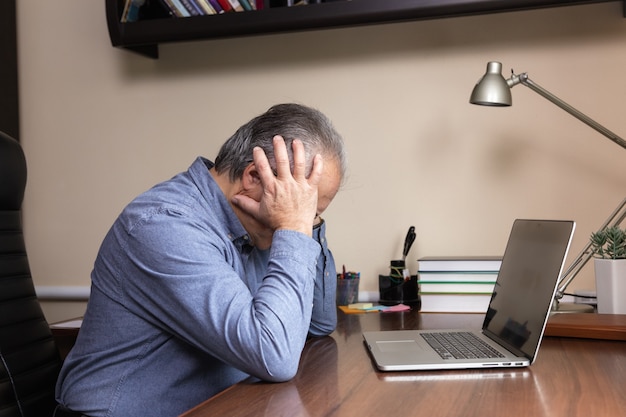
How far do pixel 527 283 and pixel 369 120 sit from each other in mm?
976

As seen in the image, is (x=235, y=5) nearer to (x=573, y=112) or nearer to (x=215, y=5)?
(x=215, y=5)

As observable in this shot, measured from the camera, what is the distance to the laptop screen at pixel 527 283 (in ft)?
3.75

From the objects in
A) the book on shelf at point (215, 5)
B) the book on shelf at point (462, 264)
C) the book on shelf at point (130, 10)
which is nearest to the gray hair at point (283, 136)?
the book on shelf at point (462, 264)

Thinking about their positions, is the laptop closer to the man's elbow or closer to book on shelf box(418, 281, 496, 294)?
the man's elbow

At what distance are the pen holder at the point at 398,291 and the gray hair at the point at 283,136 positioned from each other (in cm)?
73

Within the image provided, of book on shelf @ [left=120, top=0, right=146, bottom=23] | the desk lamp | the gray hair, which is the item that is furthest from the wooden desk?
book on shelf @ [left=120, top=0, right=146, bottom=23]

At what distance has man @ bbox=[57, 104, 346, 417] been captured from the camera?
104 cm

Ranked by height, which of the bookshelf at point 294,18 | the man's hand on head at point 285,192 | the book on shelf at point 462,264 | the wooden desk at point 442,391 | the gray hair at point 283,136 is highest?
the bookshelf at point 294,18

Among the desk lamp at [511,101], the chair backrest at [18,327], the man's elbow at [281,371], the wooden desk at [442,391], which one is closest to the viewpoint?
the wooden desk at [442,391]

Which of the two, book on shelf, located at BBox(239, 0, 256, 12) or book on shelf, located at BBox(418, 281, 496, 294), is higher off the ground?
book on shelf, located at BBox(239, 0, 256, 12)

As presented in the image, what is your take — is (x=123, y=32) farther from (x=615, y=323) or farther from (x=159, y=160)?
(x=615, y=323)

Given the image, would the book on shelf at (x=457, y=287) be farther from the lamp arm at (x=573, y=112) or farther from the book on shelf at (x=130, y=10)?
the book on shelf at (x=130, y=10)

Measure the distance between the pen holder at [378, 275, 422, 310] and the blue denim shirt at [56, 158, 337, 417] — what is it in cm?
79

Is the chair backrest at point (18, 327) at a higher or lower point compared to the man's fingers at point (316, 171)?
lower
